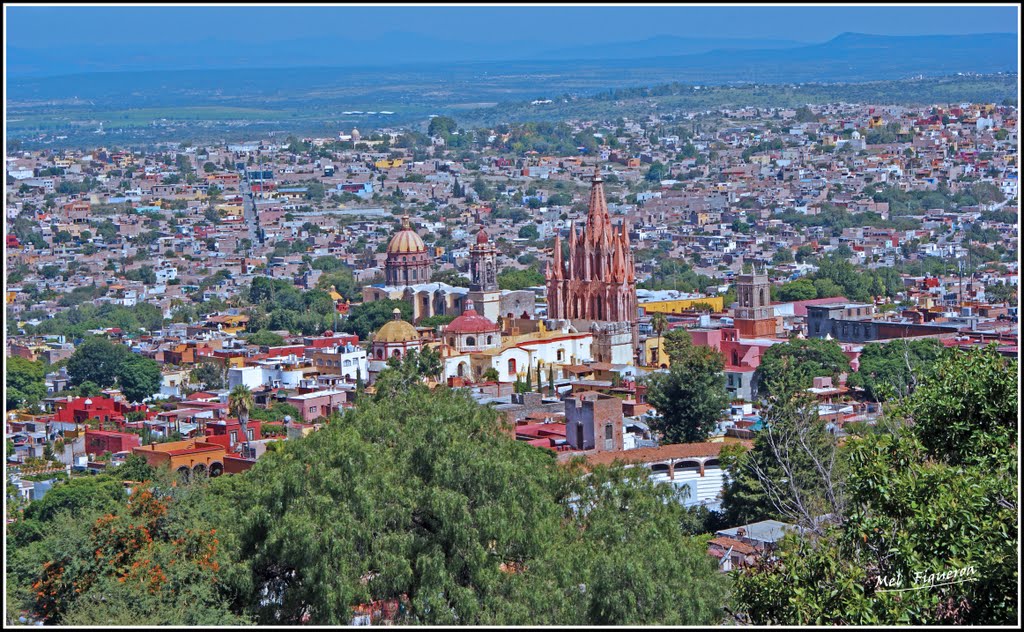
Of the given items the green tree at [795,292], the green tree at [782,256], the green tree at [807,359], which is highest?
the green tree at [807,359]

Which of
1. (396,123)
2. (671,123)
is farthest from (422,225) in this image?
(396,123)

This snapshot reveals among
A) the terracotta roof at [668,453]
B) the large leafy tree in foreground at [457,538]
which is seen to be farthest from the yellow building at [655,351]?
the large leafy tree in foreground at [457,538]

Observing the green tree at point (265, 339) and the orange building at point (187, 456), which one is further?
the green tree at point (265, 339)

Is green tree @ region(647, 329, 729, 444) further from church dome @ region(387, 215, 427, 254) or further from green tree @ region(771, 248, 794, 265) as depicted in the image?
green tree @ region(771, 248, 794, 265)

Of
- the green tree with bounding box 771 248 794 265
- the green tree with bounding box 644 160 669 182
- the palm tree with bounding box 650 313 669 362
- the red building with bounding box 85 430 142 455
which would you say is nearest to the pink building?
the red building with bounding box 85 430 142 455

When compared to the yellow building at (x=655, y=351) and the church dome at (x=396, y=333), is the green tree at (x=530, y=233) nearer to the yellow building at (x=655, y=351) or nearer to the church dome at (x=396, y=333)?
the yellow building at (x=655, y=351)

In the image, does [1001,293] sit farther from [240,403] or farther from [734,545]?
[734,545]

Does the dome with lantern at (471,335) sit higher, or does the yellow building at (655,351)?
the dome with lantern at (471,335)
